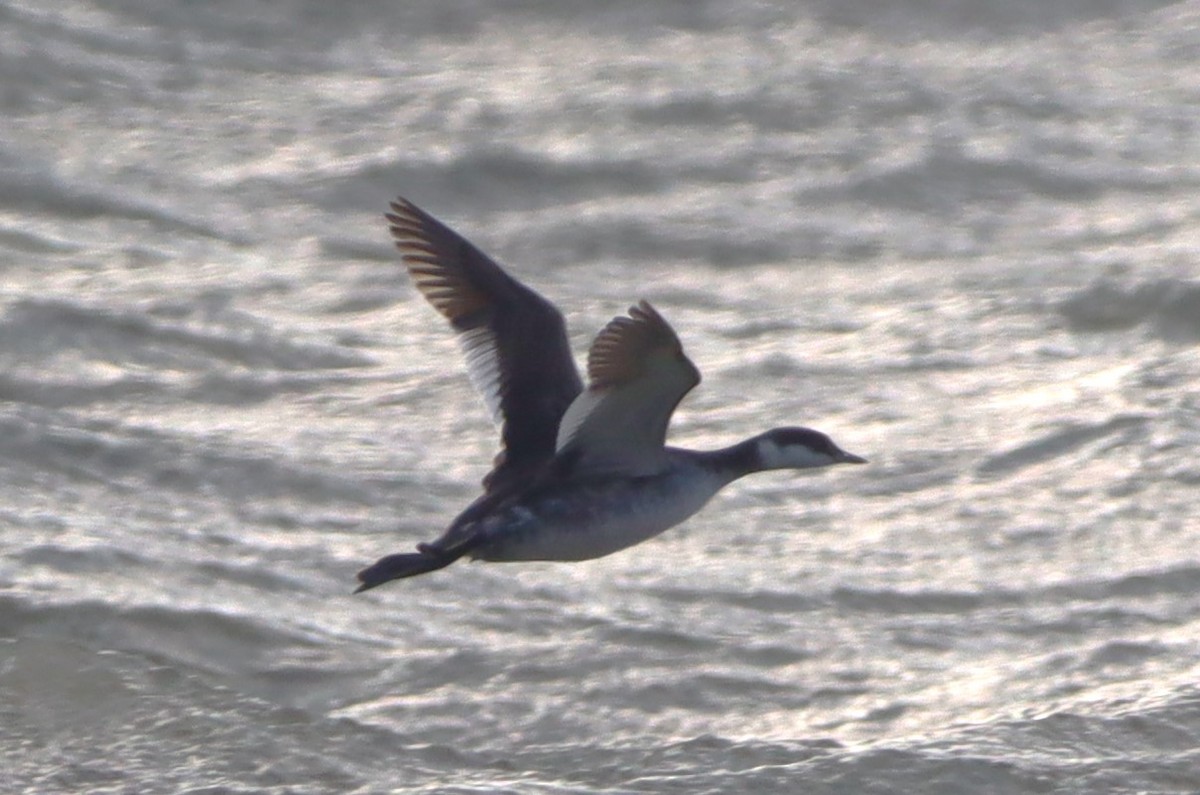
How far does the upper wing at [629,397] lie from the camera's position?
6062 millimetres

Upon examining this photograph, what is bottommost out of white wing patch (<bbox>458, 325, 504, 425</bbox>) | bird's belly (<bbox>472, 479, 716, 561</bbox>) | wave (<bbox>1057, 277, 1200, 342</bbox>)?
bird's belly (<bbox>472, 479, 716, 561</bbox>)

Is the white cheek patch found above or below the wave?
below

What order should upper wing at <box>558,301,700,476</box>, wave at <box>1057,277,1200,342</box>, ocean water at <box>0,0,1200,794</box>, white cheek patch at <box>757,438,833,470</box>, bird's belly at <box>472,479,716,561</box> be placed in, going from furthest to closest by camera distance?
wave at <box>1057,277,1200,342</box>, ocean water at <box>0,0,1200,794</box>, white cheek patch at <box>757,438,833,470</box>, bird's belly at <box>472,479,716,561</box>, upper wing at <box>558,301,700,476</box>

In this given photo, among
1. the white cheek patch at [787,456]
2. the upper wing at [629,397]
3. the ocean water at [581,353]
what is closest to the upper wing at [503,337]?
the upper wing at [629,397]

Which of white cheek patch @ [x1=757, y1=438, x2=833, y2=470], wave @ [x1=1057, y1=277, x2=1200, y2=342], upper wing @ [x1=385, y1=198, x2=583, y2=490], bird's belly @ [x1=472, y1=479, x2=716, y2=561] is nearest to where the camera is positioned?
bird's belly @ [x1=472, y1=479, x2=716, y2=561]

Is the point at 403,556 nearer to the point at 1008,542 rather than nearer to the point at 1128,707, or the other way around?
the point at 1128,707

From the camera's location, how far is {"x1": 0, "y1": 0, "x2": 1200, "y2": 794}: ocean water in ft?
27.9

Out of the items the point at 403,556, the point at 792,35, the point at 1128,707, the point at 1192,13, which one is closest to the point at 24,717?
the point at 403,556

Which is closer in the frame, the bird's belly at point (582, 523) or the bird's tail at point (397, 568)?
the bird's tail at point (397, 568)

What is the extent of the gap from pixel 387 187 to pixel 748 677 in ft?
17.2

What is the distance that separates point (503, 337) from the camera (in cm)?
707

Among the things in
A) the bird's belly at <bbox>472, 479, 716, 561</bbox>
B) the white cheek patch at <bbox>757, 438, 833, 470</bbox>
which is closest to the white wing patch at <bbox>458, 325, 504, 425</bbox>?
the bird's belly at <bbox>472, 479, 716, 561</bbox>

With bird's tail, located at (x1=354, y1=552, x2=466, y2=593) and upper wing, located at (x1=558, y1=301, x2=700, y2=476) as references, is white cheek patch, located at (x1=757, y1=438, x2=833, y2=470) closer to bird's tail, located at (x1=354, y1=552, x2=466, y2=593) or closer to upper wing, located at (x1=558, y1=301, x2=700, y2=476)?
upper wing, located at (x1=558, y1=301, x2=700, y2=476)

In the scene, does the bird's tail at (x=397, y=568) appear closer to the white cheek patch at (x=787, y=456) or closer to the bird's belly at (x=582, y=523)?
the bird's belly at (x=582, y=523)
